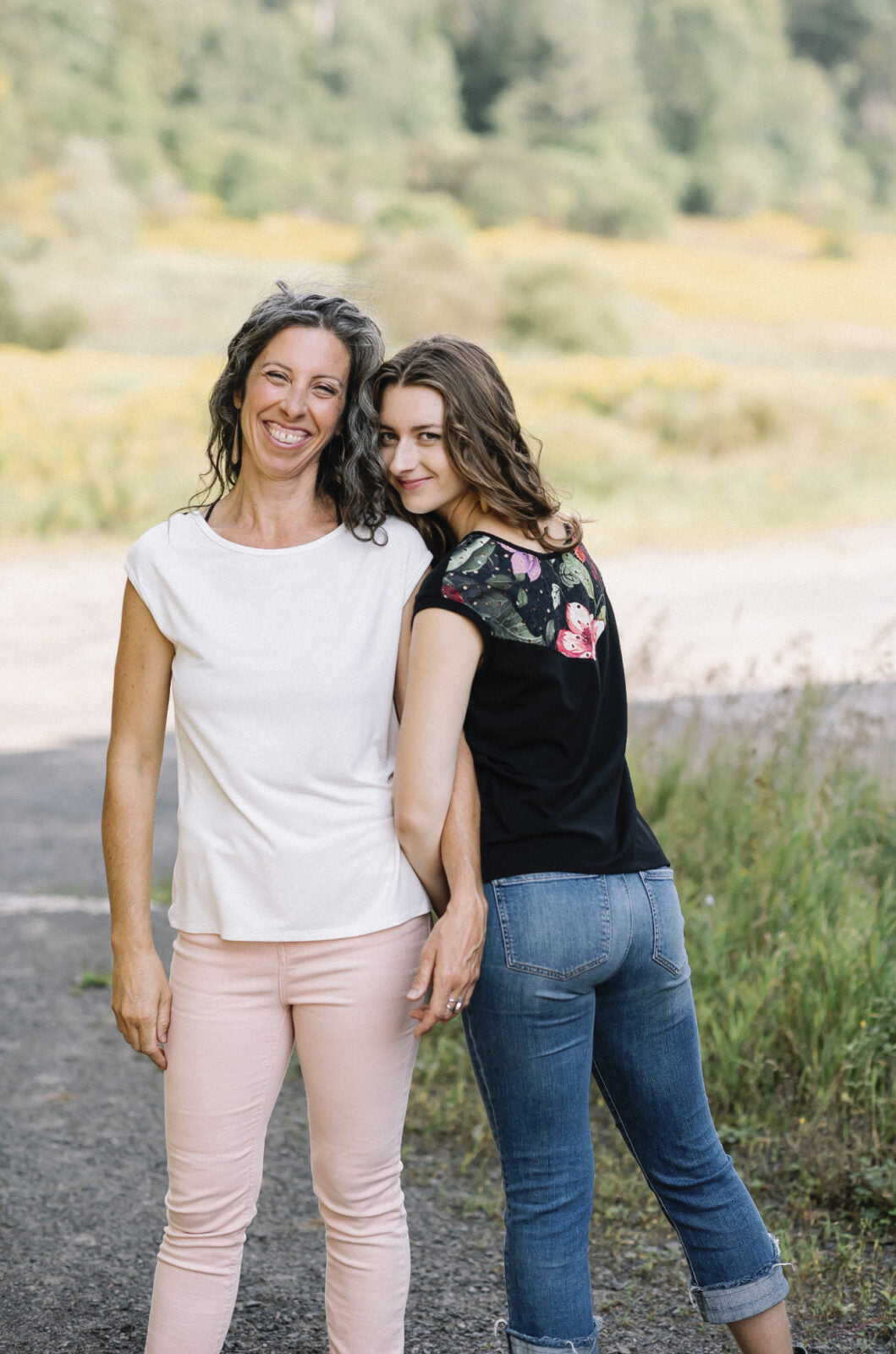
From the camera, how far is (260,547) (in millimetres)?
2061

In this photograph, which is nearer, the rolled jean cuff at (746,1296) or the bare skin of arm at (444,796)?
the bare skin of arm at (444,796)

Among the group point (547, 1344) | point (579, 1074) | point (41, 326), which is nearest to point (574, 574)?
point (579, 1074)

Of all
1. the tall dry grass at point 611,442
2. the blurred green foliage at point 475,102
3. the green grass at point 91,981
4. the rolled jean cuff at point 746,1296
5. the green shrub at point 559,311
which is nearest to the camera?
the rolled jean cuff at point 746,1296

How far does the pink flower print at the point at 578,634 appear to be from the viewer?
1.95 metres

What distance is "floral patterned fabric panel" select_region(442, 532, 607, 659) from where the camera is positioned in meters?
1.92

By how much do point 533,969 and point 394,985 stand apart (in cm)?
23

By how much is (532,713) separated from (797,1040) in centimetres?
178

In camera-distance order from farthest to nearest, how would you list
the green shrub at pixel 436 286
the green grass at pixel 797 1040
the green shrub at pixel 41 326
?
1. the green shrub at pixel 436 286
2. the green shrub at pixel 41 326
3. the green grass at pixel 797 1040

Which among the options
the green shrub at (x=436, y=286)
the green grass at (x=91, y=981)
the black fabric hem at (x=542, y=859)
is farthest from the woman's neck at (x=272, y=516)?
the green shrub at (x=436, y=286)

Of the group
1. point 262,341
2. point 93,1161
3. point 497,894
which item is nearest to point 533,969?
point 497,894

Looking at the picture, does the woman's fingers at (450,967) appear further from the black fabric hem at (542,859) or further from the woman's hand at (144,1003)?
the woman's hand at (144,1003)

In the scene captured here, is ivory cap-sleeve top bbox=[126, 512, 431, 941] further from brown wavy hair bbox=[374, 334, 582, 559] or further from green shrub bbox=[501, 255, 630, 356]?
green shrub bbox=[501, 255, 630, 356]

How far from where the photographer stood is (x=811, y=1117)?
3236mm

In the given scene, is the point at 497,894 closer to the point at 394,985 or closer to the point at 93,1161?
the point at 394,985
